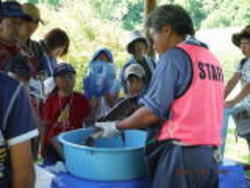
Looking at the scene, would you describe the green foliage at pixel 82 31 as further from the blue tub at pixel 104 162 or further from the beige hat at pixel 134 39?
the blue tub at pixel 104 162

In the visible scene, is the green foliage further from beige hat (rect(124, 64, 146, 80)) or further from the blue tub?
the blue tub

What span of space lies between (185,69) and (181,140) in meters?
0.31

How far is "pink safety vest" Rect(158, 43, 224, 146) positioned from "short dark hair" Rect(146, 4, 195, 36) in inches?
3.4

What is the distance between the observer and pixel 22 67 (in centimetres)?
254

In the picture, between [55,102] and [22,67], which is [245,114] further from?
[22,67]

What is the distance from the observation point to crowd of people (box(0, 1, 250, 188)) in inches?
46.6

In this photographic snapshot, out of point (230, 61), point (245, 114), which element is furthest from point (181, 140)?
point (230, 61)

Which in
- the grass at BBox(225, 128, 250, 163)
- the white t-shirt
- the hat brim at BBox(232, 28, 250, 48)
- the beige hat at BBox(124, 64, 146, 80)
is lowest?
the grass at BBox(225, 128, 250, 163)

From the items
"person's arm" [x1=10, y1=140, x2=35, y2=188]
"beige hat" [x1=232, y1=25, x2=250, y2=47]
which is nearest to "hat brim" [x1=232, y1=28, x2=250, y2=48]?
"beige hat" [x1=232, y1=25, x2=250, y2=47]

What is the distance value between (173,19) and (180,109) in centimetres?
39

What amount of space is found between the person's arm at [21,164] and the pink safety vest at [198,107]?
3.08 feet

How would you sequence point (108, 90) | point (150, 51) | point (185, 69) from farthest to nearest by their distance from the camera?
point (150, 51)
point (108, 90)
point (185, 69)

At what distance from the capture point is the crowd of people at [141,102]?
1184 millimetres

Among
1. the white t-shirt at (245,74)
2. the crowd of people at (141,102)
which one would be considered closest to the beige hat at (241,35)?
the white t-shirt at (245,74)
